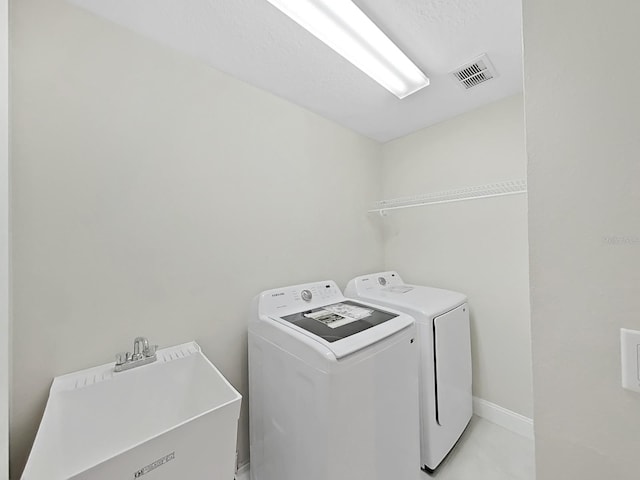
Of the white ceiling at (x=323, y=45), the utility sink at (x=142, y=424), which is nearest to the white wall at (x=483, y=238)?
the white ceiling at (x=323, y=45)

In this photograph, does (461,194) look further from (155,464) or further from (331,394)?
(155,464)

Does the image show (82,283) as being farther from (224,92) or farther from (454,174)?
(454,174)

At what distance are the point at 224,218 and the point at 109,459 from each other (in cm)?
115

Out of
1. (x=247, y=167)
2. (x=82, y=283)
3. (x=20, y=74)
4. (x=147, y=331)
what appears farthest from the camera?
(x=247, y=167)

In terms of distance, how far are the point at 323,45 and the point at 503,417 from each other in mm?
2947

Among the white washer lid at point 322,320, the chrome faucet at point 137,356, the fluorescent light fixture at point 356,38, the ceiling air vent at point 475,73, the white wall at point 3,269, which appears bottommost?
the chrome faucet at point 137,356

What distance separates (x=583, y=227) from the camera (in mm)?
590

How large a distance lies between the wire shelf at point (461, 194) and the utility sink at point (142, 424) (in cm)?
192

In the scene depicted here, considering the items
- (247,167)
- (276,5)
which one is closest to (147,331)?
(247,167)

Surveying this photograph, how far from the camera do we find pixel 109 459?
626 mm

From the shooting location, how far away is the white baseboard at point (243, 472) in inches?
58.6

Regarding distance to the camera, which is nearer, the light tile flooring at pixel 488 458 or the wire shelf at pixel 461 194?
the light tile flooring at pixel 488 458

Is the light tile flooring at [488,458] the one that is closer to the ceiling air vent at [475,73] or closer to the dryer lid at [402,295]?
the dryer lid at [402,295]

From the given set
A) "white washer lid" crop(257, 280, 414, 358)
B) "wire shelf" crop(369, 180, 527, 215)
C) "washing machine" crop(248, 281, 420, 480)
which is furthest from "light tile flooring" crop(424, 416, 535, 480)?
"wire shelf" crop(369, 180, 527, 215)
